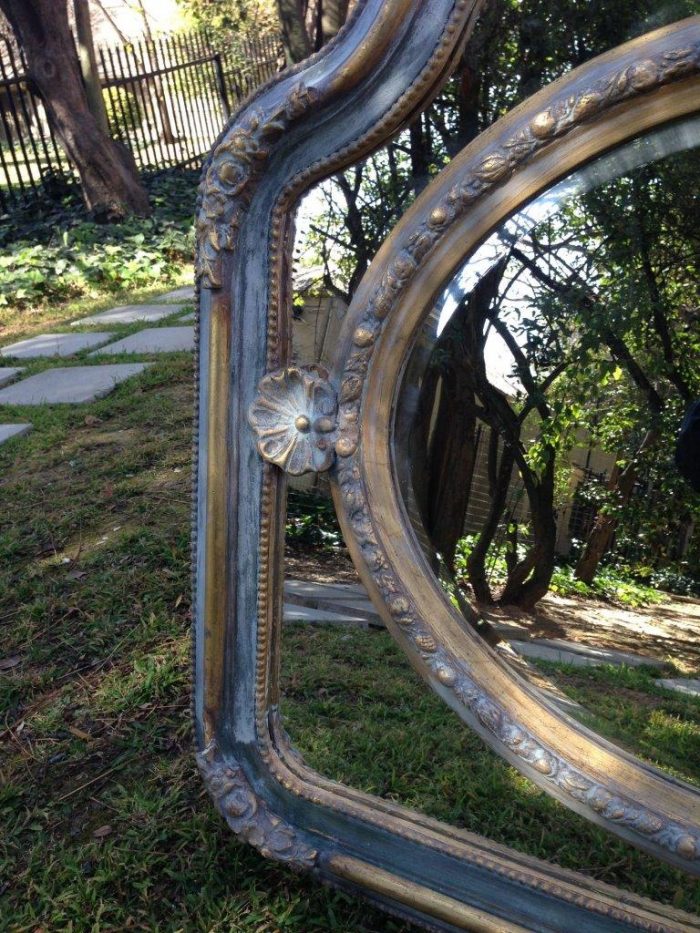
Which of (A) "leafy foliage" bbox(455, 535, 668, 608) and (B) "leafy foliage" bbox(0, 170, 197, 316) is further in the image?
(B) "leafy foliage" bbox(0, 170, 197, 316)

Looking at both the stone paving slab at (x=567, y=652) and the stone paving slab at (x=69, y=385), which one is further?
the stone paving slab at (x=69, y=385)

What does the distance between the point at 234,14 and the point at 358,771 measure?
61.7 ft

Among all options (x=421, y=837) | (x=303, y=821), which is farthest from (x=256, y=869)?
(x=421, y=837)

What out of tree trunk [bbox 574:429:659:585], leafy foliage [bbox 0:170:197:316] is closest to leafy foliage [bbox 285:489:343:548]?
tree trunk [bbox 574:429:659:585]

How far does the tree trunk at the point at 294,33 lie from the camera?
2.08 meters

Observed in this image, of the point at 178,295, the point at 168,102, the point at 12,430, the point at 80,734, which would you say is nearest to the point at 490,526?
the point at 80,734

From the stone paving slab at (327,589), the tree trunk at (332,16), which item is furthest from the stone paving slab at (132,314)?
the stone paving slab at (327,589)

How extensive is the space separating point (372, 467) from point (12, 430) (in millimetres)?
2595

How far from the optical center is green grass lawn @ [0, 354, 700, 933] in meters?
1.70

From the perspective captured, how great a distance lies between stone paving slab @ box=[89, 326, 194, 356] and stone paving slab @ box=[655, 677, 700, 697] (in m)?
2.90

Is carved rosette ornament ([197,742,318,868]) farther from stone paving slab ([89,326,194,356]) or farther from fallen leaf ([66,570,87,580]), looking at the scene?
stone paving slab ([89,326,194,356])

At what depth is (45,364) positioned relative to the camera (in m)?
5.05

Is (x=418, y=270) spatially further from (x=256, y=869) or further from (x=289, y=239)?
(x=256, y=869)

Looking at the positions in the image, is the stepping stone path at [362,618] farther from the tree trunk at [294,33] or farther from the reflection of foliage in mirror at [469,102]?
the tree trunk at [294,33]
